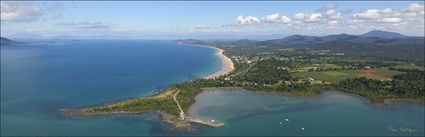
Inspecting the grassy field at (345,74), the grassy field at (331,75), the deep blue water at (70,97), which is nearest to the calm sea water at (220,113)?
the deep blue water at (70,97)

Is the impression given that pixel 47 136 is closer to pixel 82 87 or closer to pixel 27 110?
pixel 27 110

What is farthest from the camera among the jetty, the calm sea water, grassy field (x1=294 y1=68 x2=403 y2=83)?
grassy field (x1=294 y1=68 x2=403 y2=83)

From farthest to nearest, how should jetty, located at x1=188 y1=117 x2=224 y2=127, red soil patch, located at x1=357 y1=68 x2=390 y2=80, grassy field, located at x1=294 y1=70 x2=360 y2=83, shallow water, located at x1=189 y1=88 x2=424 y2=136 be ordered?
red soil patch, located at x1=357 y1=68 x2=390 y2=80, grassy field, located at x1=294 y1=70 x2=360 y2=83, jetty, located at x1=188 y1=117 x2=224 y2=127, shallow water, located at x1=189 y1=88 x2=424 y2=136

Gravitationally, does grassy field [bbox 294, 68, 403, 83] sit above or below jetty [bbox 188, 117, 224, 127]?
above

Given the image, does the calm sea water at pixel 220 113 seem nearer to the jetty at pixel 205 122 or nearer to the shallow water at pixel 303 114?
the shallow water at pixel 303 114

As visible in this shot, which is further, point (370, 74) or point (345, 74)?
point (370, 74)

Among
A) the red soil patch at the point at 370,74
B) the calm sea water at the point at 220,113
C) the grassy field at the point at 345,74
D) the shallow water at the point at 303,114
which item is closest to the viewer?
the calm sea water at the point at 220,113

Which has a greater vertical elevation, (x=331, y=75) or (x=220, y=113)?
(x=331, y=75)

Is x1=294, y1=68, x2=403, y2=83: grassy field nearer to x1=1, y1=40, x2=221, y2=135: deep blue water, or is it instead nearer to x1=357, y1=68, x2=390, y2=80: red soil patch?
x1=357, y1=68, x2=390, y2=80: red soil patch

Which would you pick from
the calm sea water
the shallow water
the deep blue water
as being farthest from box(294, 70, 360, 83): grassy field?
the deep blue water

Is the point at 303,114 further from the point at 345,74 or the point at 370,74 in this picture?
the point at 370,74

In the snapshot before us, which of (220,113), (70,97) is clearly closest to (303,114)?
(220,113)
